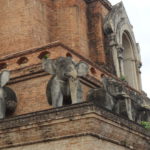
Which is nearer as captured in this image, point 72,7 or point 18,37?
point 18,37

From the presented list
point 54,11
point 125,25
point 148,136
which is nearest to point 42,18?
point 54,11

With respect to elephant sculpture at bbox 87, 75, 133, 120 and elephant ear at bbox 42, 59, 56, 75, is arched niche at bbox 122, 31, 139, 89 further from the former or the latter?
elephant ear at bbox 42, 59, 56, 75

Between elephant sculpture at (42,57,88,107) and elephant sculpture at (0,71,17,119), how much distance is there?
1286mm

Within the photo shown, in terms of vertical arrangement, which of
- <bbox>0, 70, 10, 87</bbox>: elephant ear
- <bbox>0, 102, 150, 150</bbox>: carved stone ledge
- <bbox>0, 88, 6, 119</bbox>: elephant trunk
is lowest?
<bbox>0, 102, 150, 150</bbox>: carved stone ledge

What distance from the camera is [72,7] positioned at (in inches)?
671

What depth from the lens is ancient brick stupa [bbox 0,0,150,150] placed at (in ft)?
32.9

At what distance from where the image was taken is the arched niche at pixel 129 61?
19125mm

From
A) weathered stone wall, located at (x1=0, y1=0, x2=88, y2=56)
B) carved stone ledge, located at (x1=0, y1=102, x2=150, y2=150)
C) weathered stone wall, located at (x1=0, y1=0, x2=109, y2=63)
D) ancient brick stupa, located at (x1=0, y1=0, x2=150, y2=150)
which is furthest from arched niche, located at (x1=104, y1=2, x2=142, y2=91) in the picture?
carved stone ledge, located at (x1=0, y1=102, x2=150, y2=150)

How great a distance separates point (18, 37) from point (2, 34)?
701mm

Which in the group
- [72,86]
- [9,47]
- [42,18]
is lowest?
[72,86]

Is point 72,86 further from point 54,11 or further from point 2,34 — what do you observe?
point 54,11

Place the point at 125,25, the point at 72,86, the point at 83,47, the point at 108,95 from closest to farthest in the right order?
the point at 72,86
the point at 108,95
the point at 83,47
the point at 125,25

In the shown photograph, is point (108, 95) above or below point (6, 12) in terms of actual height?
below

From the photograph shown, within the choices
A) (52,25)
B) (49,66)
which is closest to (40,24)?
(52,25)
